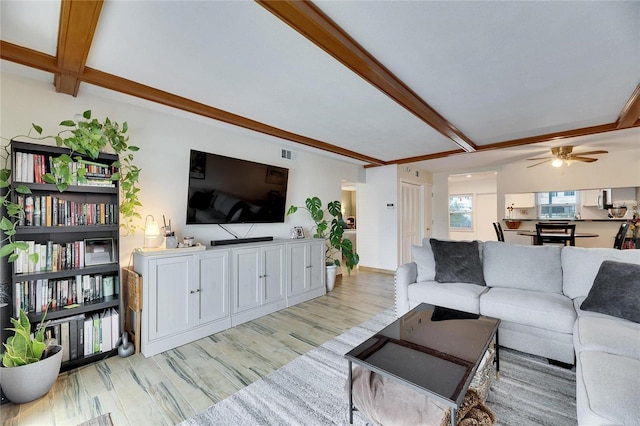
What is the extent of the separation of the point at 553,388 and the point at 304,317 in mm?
2287

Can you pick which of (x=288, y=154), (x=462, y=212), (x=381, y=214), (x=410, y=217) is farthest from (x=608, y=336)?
(x=462, y=212)

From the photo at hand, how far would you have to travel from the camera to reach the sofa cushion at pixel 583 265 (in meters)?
2.32

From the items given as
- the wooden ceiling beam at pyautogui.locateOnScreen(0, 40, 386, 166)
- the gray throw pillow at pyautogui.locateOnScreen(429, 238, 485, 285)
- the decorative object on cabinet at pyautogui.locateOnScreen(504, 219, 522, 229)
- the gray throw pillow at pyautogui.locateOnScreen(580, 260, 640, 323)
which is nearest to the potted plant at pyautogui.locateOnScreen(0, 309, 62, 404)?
the wooden ceiling beam at pyautogui.locateOnScreen(0, 40, 386, 166)

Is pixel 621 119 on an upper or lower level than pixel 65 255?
upper

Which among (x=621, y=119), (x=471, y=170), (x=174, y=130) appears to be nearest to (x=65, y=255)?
(x=174, y=130)

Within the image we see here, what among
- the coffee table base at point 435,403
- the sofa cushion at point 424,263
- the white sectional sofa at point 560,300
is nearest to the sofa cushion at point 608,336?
the white sectional sofa at point 560,300

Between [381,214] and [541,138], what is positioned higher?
[541,138]

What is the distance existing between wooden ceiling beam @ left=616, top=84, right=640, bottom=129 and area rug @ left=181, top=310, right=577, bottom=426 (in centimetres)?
267

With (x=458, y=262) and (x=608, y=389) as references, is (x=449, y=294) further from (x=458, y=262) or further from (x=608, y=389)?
(x=608, y=389)

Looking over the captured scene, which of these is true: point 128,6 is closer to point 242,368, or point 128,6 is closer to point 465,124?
point 242,368

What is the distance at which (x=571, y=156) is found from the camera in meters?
4.34

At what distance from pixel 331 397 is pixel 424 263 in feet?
6.13

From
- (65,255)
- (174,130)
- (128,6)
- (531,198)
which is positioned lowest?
(65,255)

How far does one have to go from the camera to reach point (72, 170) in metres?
Answer: 2.16
